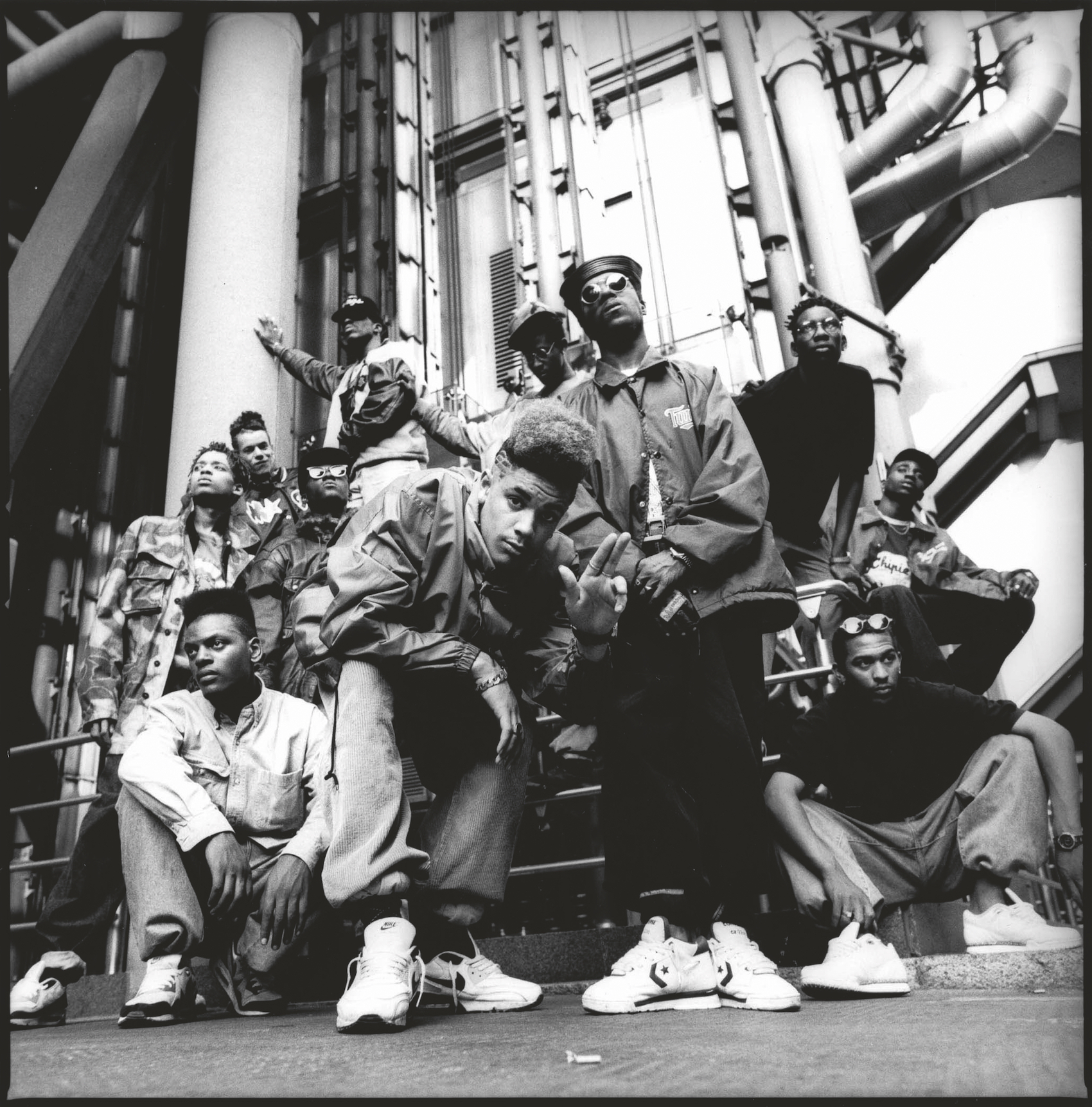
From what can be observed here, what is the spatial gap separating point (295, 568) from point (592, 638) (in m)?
1.79

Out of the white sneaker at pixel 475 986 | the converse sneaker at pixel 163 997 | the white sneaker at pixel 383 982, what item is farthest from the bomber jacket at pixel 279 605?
the white sneaker at pixel 383 982

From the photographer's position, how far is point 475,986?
2.27 m

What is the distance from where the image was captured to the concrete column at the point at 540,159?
7488 mm

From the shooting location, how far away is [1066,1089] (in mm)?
1189

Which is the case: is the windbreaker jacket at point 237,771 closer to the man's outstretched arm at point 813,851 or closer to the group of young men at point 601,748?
the group of young men at point 601,748

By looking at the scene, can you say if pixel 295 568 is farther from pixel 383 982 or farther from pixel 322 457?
pixel 383 982

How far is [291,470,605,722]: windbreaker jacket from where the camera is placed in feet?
7.11

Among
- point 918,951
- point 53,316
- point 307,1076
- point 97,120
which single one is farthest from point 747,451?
point 97,120

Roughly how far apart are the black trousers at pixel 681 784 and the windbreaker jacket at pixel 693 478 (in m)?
0.12

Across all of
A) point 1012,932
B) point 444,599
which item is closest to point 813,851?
point 1012,932

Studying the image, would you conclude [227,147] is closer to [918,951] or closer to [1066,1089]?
[918,951]

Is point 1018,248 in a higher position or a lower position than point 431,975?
higher

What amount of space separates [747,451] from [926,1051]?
60.6 inches

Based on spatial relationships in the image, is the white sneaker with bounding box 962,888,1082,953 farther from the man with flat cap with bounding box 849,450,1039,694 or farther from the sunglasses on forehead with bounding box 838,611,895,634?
the man with flat cap with bounding box 849,450,1039,694
